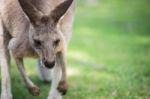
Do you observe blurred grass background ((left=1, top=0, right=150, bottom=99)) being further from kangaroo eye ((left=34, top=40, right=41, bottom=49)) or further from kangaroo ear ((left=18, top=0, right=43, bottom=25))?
kangaroo ear ((left=18, top=0, right=43, bottom=25))

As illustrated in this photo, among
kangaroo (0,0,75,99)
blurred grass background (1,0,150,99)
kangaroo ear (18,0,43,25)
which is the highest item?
kangaroo ear (18,0,43,25)

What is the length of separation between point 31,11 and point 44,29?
246mm

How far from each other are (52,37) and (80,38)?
8.67 metres

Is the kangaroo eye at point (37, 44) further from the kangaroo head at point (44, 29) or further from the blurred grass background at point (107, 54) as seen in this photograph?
the blurred grass background at point (107, 54)

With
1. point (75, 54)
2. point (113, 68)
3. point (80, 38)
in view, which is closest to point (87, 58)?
point (75, 54)

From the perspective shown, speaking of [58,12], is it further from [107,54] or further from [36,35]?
[107,54]

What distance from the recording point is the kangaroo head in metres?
6.15

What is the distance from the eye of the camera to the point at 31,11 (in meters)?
6.22

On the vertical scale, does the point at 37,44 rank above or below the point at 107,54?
above

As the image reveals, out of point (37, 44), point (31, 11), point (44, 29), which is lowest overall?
point (37, 44)

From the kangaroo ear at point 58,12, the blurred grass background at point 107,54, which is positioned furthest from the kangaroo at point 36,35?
the blurred grass background at point 107,54

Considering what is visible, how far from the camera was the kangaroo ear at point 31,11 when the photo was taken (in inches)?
244

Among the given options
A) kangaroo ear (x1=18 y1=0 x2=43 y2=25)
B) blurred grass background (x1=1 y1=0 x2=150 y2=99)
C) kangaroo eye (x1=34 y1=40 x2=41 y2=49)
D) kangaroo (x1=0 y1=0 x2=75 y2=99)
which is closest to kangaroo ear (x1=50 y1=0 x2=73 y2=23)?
kangaroo (x1=0 y1=0 x2=75 y2=99)

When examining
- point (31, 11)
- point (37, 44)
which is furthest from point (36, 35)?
point (31, 11)
